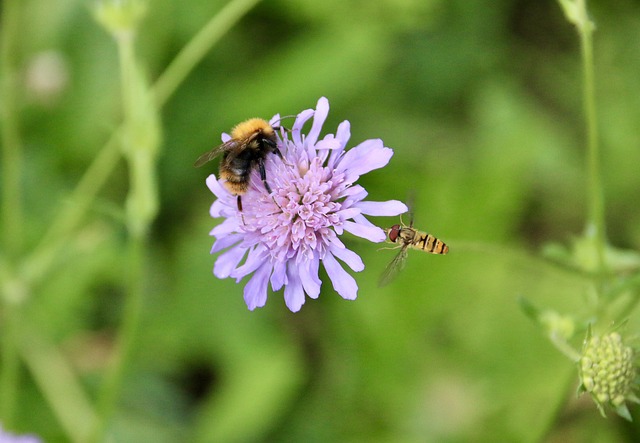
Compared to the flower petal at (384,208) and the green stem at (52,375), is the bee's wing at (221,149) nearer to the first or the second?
the flower petal at (384,208)

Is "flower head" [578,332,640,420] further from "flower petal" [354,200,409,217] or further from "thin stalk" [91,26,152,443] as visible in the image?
"thin stalk" [91,26,152,443]

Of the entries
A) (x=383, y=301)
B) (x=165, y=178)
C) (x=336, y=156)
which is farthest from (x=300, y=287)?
(x=165, y=178)

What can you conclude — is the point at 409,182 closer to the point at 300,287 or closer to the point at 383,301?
the point at 383,301

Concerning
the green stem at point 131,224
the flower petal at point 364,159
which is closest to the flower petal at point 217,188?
the flower petal at point 364,159

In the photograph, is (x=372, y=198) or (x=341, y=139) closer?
(x=341, y=139)

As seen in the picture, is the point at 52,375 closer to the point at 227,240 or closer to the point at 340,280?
the point at 227,240

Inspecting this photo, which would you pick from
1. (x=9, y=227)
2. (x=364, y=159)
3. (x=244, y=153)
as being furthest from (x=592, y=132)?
(x=9, y=227)
